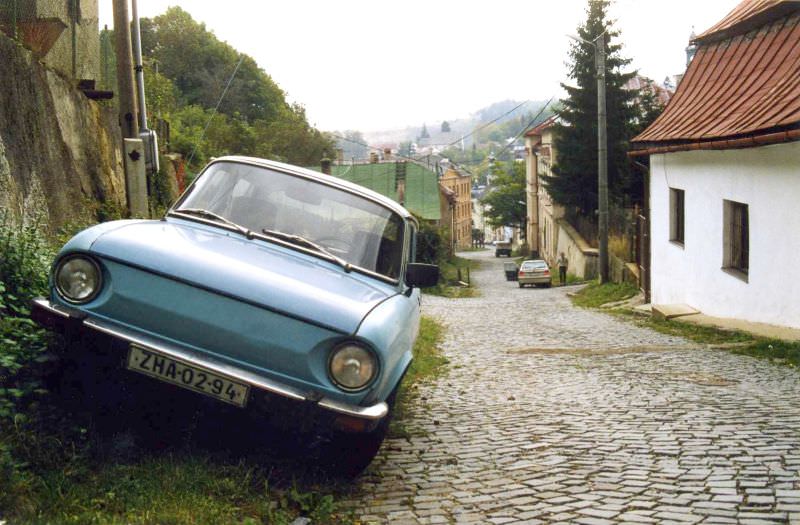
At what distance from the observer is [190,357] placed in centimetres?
481

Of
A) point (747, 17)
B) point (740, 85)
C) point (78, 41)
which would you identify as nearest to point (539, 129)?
point (747, 17)

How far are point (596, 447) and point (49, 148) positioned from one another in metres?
6.89

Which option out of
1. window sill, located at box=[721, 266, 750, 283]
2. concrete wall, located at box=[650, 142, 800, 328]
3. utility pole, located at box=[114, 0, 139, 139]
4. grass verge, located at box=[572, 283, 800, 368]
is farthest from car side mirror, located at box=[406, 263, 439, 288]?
window sill, located at box=[721, 266, 750, 283]

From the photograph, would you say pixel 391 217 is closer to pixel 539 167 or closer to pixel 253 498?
pixel 253 498

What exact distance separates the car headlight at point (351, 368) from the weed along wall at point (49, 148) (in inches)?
160

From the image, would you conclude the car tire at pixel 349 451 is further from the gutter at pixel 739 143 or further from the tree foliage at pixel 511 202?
the tree foliage at pixel 511 202

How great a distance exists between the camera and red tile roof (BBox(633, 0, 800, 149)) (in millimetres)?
15453

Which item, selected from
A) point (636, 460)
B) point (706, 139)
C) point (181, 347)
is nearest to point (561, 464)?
point (636, 460)

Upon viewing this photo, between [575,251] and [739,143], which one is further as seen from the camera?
[575,251]

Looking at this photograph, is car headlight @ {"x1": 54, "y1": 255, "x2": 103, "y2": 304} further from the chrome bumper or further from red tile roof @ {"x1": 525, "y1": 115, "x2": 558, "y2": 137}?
red tile roof @ {"x1": 525, "y1": 115, "x2": 558, "y2": 137}

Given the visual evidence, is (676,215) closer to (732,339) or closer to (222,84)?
(732,339)

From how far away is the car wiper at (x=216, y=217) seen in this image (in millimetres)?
6043

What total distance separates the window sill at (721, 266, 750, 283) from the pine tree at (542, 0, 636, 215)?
2972cm

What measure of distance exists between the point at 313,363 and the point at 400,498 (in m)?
0.99
